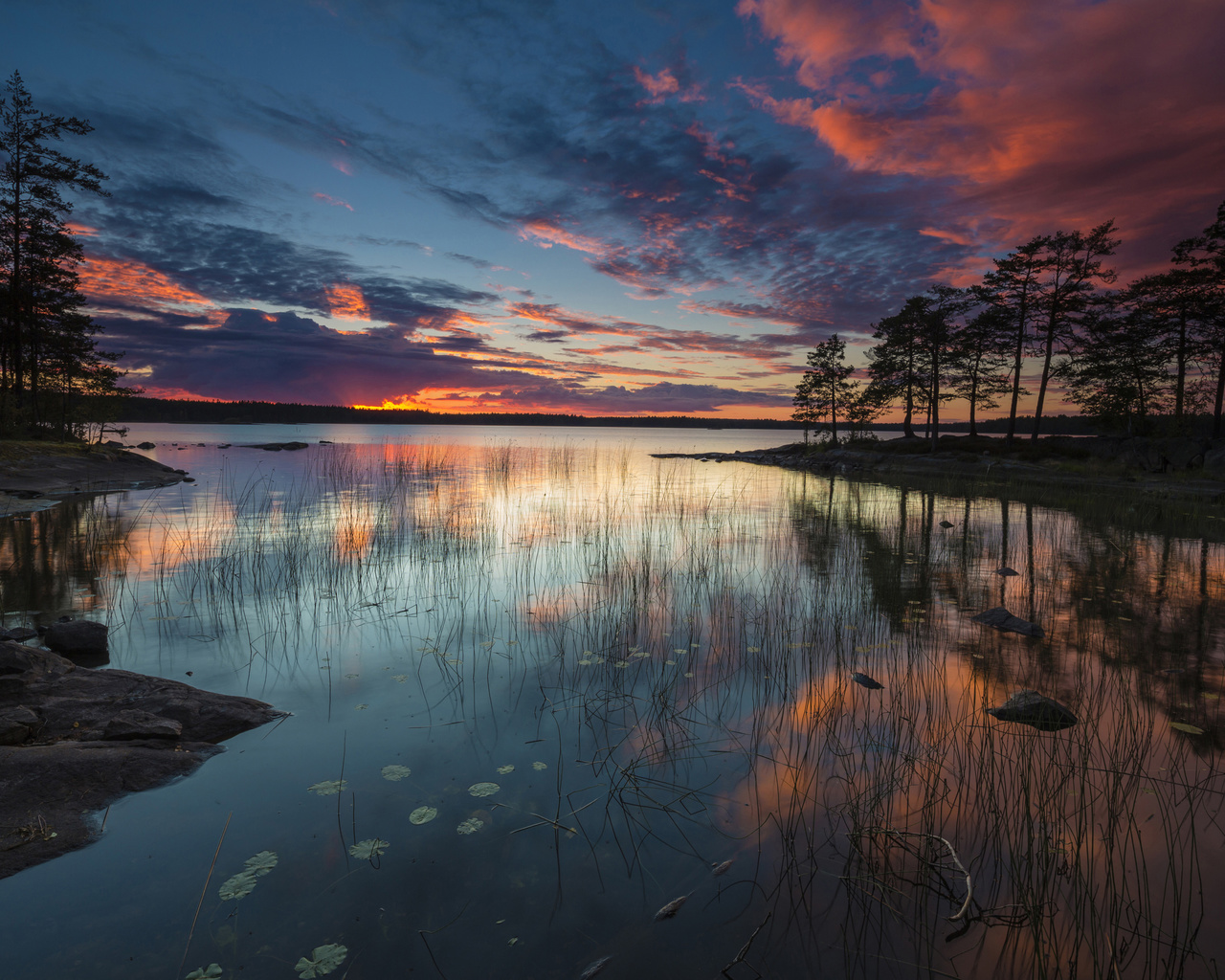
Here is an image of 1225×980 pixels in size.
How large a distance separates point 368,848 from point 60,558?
444 inches

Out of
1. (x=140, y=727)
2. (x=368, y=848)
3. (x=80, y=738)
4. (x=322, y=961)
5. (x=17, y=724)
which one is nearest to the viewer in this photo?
(x=322, y=961)

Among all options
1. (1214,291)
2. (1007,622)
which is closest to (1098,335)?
(1214,291)

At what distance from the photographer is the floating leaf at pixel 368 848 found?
3.12 metres

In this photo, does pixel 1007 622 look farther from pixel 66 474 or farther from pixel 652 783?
pixel 66 474

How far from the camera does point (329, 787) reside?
3.76m

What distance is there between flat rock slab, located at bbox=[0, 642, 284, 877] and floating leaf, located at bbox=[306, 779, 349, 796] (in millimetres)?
976

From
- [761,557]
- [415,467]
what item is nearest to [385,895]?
[761,557]

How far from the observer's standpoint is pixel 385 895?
2.85 metres

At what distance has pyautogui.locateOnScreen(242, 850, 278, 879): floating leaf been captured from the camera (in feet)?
9.78

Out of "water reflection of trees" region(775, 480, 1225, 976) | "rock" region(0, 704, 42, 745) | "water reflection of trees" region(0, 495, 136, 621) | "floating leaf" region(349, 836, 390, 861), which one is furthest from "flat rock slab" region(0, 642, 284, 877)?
"water reflection of trees" region(775, 480, 1225, 976)

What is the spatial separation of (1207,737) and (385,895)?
6038 mm

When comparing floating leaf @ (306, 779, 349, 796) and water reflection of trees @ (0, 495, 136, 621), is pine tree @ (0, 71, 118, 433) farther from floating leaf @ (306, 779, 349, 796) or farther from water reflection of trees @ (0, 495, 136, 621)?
floating leaf @ (306, 779, 349, 796)

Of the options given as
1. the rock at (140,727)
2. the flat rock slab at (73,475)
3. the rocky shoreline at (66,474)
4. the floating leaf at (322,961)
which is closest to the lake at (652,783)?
the floating leaf at (322,961)

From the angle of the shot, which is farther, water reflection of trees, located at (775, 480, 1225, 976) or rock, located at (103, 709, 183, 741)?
rock, located at (103, 709, 183, 741)
